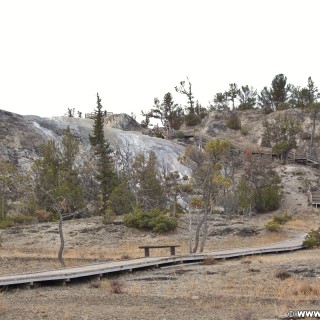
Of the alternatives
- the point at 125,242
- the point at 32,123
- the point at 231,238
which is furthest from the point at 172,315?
the point at 32,123

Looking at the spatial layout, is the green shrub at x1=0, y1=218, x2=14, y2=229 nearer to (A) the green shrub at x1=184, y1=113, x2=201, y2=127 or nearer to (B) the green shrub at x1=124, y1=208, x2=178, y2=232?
(B) the green shrub at x1=124, y1=208, x2=178, y2=232

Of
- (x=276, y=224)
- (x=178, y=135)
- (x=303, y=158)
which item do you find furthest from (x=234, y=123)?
(x=276, y=224)

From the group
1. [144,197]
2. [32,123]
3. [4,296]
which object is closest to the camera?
[4,296]

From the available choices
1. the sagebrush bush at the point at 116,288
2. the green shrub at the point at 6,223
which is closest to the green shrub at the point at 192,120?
the green shrub at the point at 6,223

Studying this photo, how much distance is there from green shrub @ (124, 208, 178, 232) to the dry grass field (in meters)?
3.13

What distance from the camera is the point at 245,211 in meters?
50.2

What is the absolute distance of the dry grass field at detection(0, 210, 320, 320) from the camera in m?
12.9

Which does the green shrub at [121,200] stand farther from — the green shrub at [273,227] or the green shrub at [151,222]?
the green shrub at [273,227]

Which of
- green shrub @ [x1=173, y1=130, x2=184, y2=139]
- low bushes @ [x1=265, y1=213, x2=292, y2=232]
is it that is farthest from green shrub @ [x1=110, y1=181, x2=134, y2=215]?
green shrub @ [x1=173, y1=130, x2=184, y2=139]

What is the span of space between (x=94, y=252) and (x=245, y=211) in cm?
2309

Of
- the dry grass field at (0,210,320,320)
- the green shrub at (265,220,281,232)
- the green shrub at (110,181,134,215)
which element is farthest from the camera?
the green shrub at (110,181,134,215)

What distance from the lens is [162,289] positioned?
17.3m

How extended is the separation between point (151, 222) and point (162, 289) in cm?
1961

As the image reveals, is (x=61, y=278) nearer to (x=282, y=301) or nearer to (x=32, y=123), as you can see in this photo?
(x=282, y=301)
